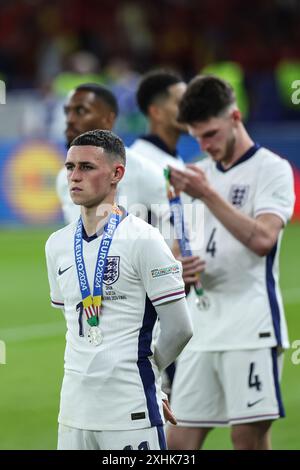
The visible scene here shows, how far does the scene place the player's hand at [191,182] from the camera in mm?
5762

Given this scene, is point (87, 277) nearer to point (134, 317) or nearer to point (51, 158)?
point (134, 317)

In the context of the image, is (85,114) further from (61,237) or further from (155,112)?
(61,237)

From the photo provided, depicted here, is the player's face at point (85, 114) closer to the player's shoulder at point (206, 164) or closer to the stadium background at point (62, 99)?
the player's shoulder at point (206, 164)

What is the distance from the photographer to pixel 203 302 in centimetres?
626

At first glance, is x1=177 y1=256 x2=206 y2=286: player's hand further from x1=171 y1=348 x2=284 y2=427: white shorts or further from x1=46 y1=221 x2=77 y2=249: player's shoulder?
x1=46 y1=221 x2=77 y2=249: player's shoulder

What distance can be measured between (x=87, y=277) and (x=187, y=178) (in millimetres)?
1391

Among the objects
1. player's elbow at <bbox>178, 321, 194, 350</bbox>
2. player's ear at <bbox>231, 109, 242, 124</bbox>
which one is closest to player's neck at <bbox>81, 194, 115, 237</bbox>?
player's elbow at <bbox>178, 321, 194, 350</bbox>

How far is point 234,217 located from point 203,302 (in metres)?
0.62

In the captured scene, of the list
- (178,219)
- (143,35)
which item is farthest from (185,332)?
(143,35)

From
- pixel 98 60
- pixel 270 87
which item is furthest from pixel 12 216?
pixel 98 60

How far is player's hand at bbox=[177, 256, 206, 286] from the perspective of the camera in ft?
19.2

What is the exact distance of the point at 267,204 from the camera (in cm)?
600

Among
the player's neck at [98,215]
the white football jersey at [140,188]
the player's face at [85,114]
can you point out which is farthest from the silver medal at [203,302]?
the player's neck at [98,215]

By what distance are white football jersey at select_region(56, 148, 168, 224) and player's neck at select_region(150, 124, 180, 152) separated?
75cm
